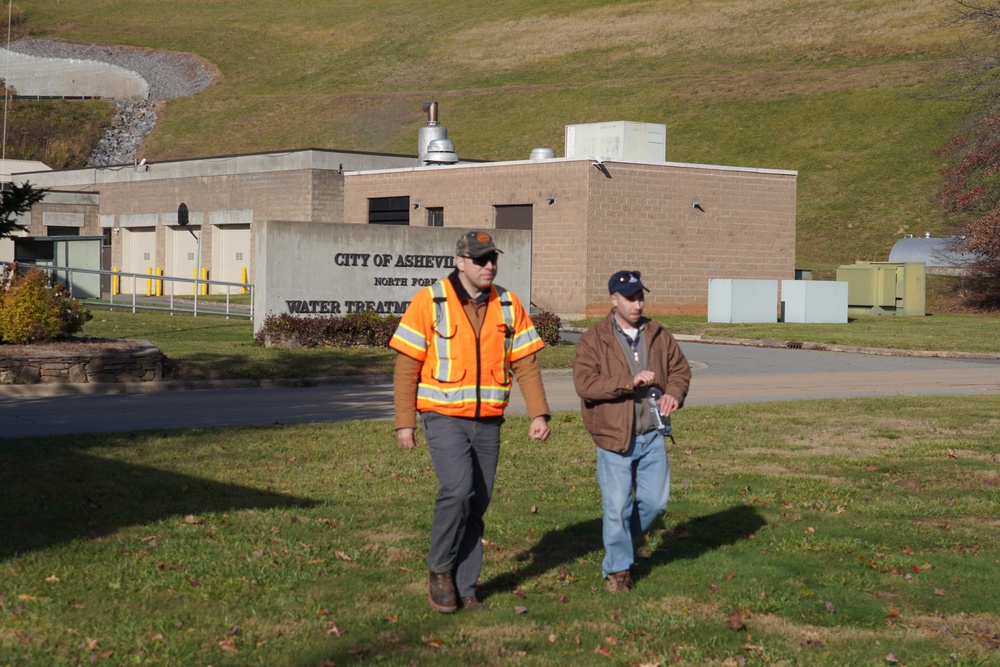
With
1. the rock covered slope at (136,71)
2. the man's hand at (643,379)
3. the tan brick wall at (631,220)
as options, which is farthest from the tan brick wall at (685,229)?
the rock covered slope at (136,71)

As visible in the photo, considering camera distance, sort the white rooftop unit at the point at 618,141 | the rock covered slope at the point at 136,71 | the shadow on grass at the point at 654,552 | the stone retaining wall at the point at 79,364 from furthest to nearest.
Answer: the rock covered slope at the point at 136,71 → the white rooftop unit at the point at 618,141 → the stone retaining wall at the point at 79,364 → the shadow on grass at the point at 654,552

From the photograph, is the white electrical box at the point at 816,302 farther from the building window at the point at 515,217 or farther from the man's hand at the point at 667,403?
the man's hand at the point at 667,403

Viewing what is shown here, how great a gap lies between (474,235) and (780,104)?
234 feet

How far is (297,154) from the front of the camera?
45.3 meters

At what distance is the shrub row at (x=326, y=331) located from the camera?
79.3 feet

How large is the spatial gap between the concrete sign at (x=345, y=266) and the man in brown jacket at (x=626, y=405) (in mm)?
17997

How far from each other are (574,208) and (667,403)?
29670mm

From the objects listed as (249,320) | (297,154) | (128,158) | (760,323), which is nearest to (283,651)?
(249,320)

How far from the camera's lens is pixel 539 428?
705 cm

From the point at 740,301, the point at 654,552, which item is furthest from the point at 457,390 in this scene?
the point at 740,301

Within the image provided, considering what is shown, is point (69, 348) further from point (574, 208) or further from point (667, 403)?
point (574, 208)

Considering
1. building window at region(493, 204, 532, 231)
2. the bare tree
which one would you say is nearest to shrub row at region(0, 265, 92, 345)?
building window at region(493, 204, 532, 231)

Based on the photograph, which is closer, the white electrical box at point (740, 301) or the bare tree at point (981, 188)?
the white electrical box at point (740, 301)

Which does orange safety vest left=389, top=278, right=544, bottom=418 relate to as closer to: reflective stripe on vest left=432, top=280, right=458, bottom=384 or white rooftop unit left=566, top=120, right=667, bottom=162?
reflective stripe on vest left=432, top=280, right=458, bottom=384
